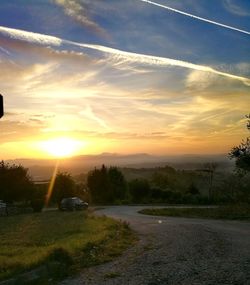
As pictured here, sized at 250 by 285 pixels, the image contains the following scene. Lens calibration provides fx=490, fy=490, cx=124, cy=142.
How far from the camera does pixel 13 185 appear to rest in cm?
6506

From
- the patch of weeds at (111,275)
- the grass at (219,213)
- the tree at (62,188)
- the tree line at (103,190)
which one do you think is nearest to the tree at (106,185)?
the tree line at (103,190)

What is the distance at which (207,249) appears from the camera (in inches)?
684

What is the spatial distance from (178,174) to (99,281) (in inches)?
5368

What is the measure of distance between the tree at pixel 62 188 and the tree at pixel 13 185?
3.42 meters

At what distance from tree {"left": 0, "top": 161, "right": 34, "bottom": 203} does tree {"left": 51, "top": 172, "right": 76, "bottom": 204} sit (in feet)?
11.2

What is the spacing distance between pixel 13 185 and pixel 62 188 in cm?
654

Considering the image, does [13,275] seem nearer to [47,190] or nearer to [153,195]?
[47,190]

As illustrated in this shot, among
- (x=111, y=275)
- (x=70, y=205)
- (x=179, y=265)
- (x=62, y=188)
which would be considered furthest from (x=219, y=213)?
(x=62, y=188)

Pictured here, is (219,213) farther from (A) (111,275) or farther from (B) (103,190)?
(B) (103,190)

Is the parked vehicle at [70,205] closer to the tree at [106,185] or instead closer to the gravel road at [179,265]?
the tree at [106,185]

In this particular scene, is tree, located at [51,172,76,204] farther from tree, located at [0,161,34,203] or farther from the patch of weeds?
the patch of weeds

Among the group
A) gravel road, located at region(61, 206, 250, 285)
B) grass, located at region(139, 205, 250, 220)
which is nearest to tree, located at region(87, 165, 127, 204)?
grass, located at region(139, 205, 250, 220)

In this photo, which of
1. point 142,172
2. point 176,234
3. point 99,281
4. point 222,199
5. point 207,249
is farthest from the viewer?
point 142,172

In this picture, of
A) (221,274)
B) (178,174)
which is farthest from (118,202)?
(178,174)
